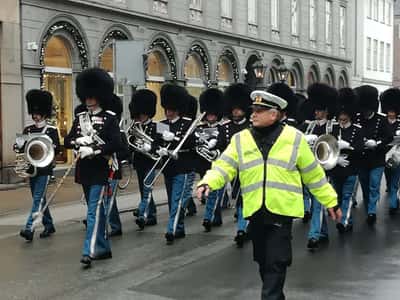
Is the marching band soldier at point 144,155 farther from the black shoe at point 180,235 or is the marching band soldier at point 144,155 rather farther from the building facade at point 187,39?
the building facade at point 187,39

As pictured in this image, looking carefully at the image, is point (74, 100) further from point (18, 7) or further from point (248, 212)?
point (248, 212)

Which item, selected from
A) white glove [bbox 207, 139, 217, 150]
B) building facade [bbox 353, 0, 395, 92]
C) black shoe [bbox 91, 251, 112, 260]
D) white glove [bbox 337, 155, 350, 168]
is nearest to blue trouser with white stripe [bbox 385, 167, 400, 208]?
white glove [bbox 337, 155, 350, 168]

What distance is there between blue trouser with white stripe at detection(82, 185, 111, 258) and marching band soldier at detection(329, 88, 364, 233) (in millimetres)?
3491

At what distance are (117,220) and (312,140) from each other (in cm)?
302

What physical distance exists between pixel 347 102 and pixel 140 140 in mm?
3105

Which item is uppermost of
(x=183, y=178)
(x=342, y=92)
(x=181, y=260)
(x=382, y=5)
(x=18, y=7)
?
(x=382, y=5)

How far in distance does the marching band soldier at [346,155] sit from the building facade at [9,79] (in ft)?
33.2

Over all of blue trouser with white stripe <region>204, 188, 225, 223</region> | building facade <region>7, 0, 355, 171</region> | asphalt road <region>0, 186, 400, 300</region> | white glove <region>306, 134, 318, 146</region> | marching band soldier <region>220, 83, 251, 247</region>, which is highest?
building facade <region>7, 0, 355, 171</region>

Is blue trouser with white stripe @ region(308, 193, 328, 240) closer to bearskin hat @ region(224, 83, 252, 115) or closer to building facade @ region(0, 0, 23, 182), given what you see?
bearskin hat @ region(224, 83, 252, 115)

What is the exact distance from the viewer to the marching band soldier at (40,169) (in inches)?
407

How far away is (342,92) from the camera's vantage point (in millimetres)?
11289

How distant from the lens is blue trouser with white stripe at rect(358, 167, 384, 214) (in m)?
11.9

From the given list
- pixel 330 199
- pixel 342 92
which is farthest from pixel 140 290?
pixel 342 92

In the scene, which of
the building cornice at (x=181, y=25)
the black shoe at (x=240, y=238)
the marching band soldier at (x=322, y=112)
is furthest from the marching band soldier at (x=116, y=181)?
the building cornice at (x=181, y=25)
